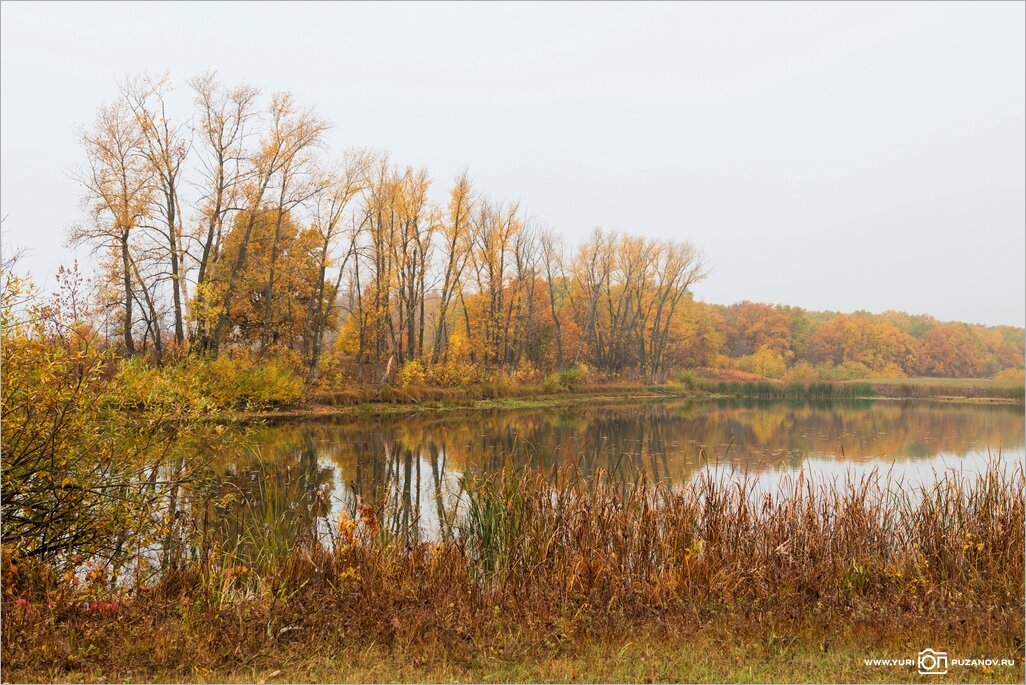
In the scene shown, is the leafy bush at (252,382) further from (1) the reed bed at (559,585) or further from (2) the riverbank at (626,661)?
(2) the riverbank at (626,661)

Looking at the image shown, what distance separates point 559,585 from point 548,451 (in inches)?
424

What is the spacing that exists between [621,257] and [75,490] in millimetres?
46865

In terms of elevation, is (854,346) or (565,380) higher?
(854,346)

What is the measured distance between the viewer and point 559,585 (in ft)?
18.8

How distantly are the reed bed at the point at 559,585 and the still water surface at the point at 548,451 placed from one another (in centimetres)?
48

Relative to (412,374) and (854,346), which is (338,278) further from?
(854,346)

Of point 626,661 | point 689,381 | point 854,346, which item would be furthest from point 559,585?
point 854,346

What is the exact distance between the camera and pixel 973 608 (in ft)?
18.1

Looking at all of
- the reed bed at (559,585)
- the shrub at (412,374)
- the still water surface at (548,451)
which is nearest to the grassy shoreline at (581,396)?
the shrub at (412,374)

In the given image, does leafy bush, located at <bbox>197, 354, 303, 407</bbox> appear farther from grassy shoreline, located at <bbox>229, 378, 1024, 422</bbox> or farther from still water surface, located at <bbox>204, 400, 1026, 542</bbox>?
still water surface, located at <bbox>204, 400, 1026, 542</bbox>

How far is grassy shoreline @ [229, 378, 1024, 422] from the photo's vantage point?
90.6ft

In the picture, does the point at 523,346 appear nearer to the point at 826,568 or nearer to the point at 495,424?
the point at 495,424

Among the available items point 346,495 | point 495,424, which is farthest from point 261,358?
point 346,495

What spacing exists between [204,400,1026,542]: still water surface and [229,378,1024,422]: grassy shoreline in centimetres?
187
